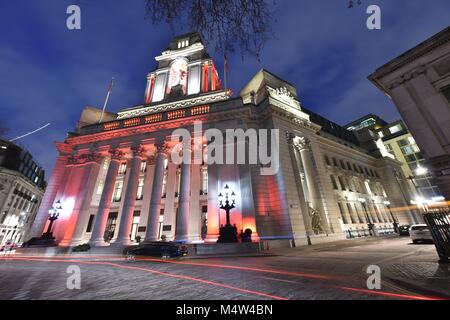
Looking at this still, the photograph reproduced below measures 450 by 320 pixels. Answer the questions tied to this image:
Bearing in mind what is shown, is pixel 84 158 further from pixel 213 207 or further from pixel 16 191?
pixel 16 191

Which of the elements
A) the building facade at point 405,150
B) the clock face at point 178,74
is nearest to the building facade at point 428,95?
the clock face at point 178,74

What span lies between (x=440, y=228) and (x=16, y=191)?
2604 inches

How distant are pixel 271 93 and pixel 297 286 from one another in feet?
80.2

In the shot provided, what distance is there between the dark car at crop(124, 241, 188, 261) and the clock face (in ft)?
93.0

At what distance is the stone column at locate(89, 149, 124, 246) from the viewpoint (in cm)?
2022

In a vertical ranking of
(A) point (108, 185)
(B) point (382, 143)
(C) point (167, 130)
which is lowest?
(A) point (108, 185)

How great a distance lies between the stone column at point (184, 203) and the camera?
738 inches

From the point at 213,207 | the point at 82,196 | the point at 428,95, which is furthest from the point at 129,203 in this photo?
the point at 428,95

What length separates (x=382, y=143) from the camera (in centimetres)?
4841

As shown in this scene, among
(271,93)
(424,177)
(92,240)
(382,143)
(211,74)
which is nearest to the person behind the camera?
(92,240)

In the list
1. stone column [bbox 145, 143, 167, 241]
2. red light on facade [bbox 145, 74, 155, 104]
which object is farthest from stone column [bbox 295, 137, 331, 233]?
red light on facade [bbox 145, 74, 155, 104]

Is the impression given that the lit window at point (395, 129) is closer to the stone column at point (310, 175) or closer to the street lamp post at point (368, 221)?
the street lamp post at point (368, 221)
